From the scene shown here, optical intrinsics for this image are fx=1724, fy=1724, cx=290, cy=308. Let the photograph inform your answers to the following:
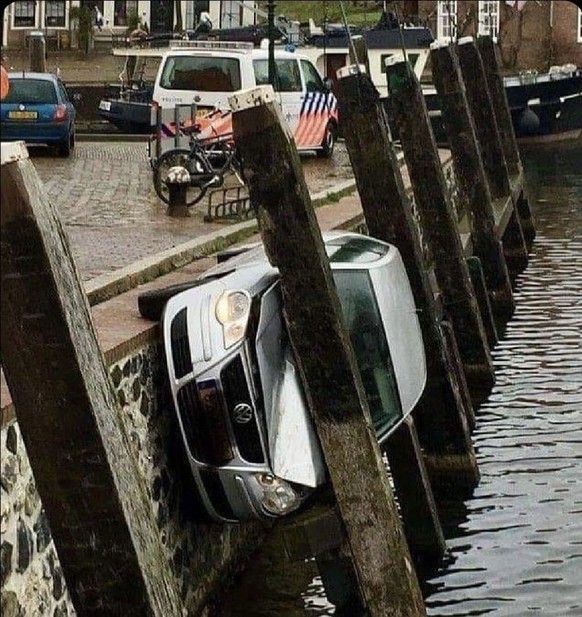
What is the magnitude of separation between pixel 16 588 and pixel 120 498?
2.88 feet

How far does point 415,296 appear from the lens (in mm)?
11133

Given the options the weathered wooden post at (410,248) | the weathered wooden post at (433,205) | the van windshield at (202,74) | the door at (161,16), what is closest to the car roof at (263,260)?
the weathered wooden post at (410,248)

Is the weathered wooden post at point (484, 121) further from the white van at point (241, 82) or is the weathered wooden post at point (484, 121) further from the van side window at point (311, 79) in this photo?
the van side window at point (311, 79)

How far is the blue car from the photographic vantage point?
23.7m

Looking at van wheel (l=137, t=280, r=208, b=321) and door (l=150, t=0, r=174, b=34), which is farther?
door (l=150, t=0, r=174, b=34)

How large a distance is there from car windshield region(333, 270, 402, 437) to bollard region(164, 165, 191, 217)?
753 cm

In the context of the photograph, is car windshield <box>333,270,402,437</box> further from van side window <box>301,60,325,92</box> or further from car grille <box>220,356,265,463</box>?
van side window <box>301,60,325,92</box>

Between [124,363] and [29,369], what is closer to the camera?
[29,369]

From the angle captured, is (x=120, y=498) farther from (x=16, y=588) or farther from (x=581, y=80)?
(x=581, y=80)

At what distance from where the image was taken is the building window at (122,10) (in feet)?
159

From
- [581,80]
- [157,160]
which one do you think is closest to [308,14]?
[581,80]

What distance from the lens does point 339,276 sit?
863 centimetres

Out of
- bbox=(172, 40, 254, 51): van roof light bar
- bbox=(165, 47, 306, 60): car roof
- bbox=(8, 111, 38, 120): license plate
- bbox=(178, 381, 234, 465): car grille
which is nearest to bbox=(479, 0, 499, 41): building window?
bbox=(172, 40, 254, 51): van roof light bar

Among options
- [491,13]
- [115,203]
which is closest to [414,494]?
[115,203]
